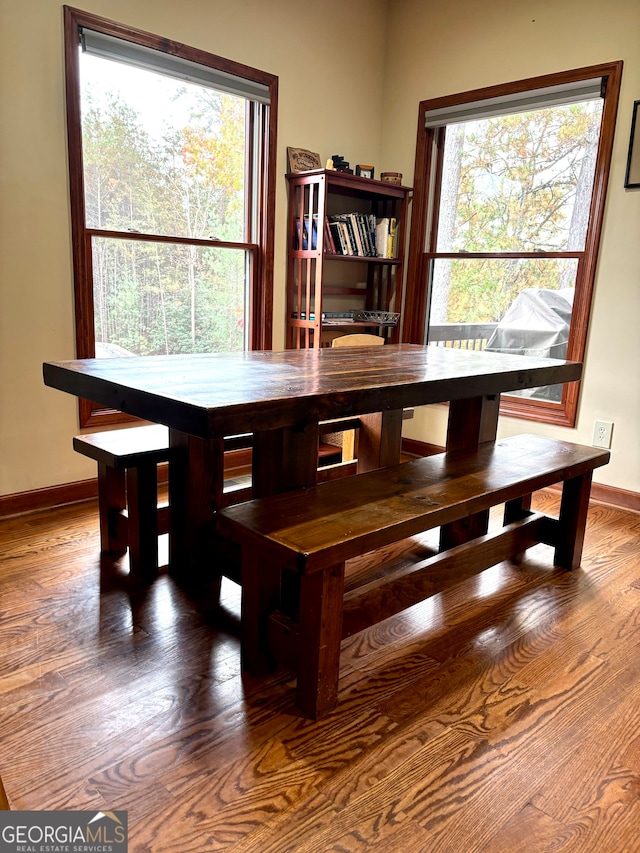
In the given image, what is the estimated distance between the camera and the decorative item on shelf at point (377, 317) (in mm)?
3844

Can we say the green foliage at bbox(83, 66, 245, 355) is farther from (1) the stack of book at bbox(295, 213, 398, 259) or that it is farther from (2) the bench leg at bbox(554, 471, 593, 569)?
(2) the bench leg at bbox(554, 471, 593, 569)

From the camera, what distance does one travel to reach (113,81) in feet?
9.11

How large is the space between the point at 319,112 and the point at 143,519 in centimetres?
266

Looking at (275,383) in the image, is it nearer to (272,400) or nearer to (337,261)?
(272,400)

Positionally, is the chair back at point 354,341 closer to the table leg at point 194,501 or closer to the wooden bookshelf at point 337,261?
the wooden bookshelf at point 337,261

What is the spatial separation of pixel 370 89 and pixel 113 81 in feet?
5.71

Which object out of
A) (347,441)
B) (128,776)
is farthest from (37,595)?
(347,441)

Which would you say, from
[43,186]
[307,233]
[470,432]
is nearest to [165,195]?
[43,186]

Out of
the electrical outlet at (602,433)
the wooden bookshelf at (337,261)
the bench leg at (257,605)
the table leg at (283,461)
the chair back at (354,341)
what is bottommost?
the bench leg at (257,605)

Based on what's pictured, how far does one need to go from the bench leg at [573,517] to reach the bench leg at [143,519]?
147 centimetres

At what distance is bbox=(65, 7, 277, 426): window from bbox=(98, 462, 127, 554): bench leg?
709mm

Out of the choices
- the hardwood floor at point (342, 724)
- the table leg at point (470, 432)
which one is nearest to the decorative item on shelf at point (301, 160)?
the table leg at point (470, 432)

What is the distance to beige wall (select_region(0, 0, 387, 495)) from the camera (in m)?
2.48

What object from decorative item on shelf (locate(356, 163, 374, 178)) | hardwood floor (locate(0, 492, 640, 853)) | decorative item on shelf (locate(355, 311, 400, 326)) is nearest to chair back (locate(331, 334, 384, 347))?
decorative item on shelf (locate(355, 311, 400, 326))
